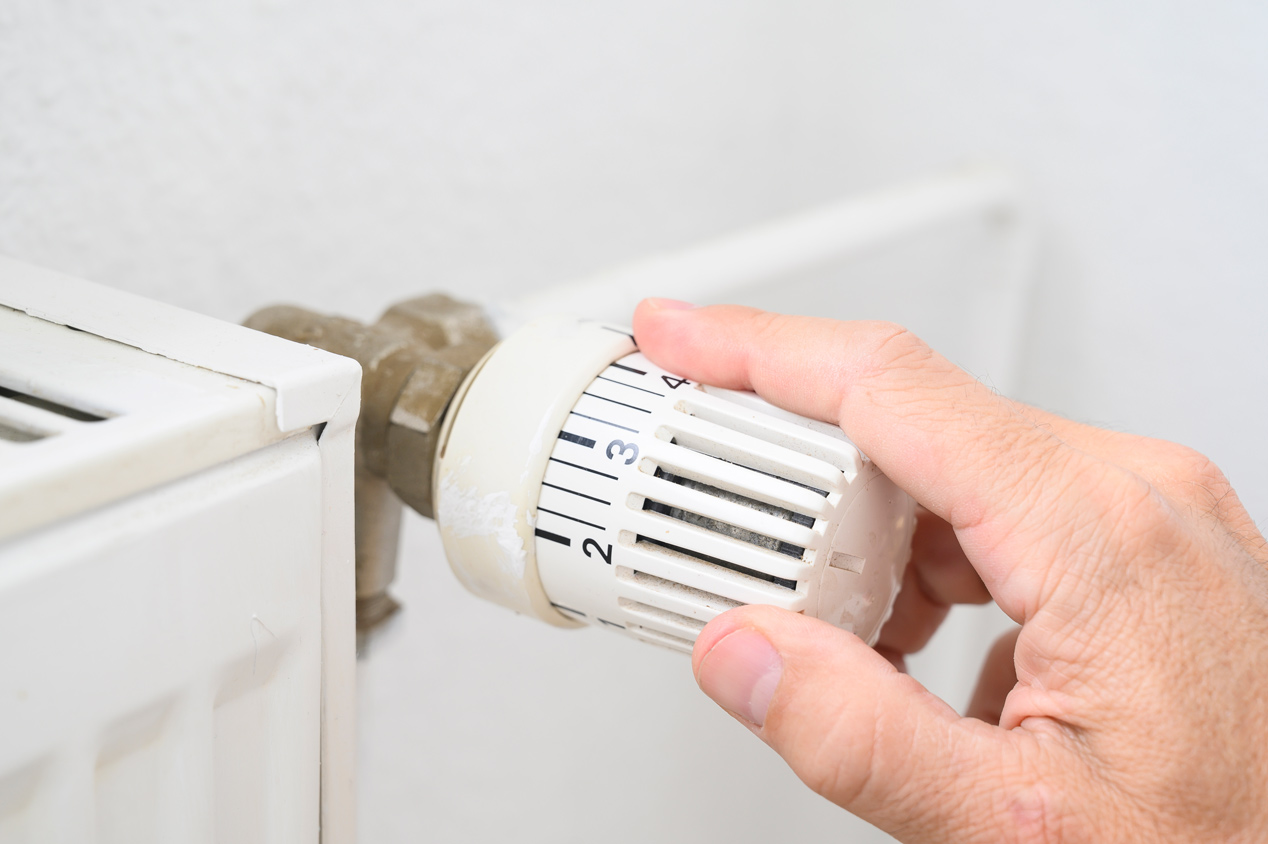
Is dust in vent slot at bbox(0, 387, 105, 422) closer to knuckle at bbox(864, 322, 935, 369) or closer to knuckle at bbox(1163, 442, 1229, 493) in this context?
knuckle at bbox(864, 322, 935, 369)

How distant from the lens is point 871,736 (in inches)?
10.3

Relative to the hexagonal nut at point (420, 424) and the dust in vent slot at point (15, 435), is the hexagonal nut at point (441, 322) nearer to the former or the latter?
the hexagonal nut at point (420, 424)

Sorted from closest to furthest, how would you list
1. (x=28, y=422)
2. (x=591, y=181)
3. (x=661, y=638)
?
(x=28, y=422)
(x=661, y=638)
(x=591, y=181)

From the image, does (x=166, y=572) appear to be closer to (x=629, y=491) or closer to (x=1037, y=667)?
(x=629, y=491)

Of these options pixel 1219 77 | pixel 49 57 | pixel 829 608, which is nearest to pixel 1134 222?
pixel 1219 77

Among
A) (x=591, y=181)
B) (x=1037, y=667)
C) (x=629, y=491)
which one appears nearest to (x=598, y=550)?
(x=629, y=491)

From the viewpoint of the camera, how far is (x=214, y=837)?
0.81 feet

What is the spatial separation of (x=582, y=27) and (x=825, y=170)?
0.29m

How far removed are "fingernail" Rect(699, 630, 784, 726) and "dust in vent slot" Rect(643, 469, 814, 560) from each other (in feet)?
0.08

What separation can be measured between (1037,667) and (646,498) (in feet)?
0.39

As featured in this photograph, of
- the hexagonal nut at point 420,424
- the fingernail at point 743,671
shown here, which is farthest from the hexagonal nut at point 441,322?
→ the fingernail at point 743,671

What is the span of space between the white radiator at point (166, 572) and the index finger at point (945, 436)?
133 millimetres

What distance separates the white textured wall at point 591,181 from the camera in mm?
427

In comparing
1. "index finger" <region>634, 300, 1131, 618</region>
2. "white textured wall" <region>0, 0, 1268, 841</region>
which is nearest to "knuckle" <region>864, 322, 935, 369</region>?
"index finger" <region>634, 300, 1131, 618</region>
